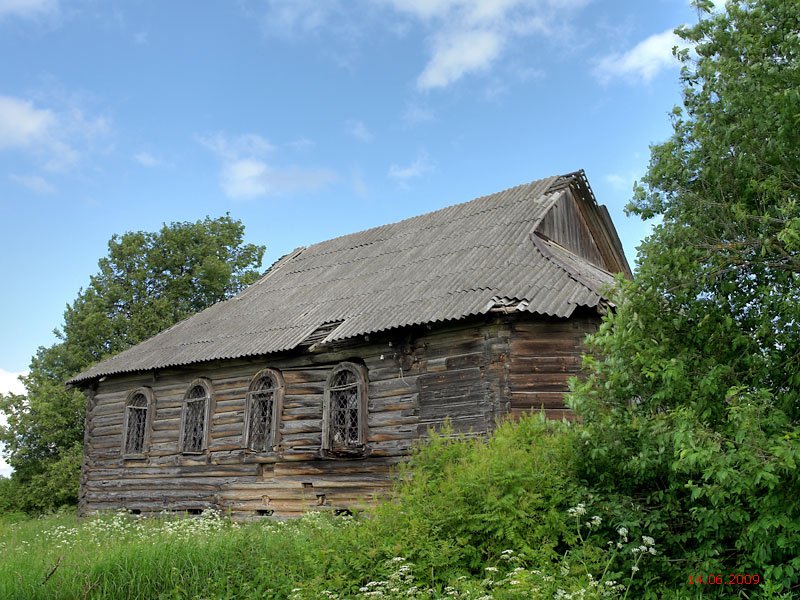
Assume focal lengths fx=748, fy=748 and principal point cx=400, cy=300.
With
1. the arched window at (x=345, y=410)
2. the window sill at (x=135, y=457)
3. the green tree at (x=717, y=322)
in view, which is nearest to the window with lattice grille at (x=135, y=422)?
the window sill at (x=135, y=457)

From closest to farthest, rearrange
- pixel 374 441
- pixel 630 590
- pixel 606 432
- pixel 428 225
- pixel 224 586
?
pixel 630 590, pixel 606 432, pixel 224 586, pixel 374 441, pixel 428 225

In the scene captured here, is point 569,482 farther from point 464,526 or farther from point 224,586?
point 224,586

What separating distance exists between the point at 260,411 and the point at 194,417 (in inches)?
90.9

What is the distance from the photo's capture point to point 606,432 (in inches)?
284

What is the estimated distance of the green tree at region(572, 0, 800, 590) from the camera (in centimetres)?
612

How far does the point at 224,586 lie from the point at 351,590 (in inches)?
59.0

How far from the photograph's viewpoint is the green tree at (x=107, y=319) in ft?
90.0

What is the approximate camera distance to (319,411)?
569 inches

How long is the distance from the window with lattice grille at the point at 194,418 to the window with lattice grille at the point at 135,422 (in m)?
1.74

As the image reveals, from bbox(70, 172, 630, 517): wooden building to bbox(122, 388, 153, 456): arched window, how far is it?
0.14 feet

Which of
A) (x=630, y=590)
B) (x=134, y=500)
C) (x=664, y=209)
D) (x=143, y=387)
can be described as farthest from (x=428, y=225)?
(x=630, y=590)

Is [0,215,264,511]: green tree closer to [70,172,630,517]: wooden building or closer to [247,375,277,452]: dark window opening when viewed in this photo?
[70,172,630,517]: wooden building
